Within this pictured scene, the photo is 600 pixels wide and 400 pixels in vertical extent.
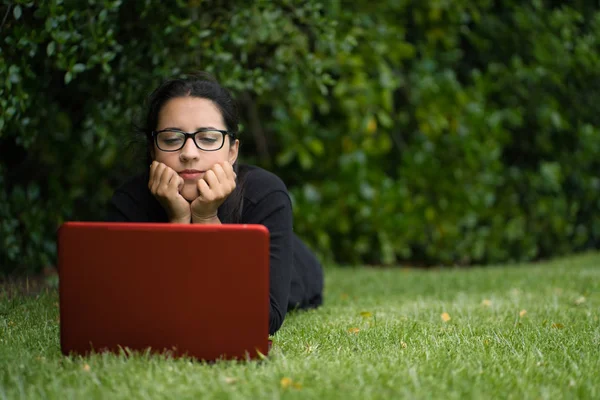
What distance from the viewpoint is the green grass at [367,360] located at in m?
1.84

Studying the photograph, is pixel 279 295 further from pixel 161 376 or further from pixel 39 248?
pixel 39 248

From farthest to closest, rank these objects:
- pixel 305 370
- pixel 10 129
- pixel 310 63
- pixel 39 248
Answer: pixel 39 248 < pixel 310 63 < pixel 10 129 < pixel 305 370

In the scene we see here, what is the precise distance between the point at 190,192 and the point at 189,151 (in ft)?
0.50

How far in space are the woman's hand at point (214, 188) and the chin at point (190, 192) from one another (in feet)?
0.12

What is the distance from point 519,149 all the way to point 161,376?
5755 millimetres

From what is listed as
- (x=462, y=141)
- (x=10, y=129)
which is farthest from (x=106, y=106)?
(x=462, y=141)

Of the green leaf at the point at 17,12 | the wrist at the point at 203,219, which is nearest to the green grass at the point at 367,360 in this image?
the wrist at the point at 203,219

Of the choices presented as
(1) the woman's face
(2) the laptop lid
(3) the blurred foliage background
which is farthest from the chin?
(3) the blurred foliage background

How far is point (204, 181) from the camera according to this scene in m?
2.43

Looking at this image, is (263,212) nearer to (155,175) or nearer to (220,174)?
(220,174)

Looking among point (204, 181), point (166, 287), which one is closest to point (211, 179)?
point (204, 181)

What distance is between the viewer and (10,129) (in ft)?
11.2

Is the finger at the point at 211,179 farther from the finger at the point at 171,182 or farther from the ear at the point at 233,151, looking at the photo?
the ear at the point at 233,151

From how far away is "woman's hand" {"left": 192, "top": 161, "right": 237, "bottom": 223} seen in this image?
7.92 feet
